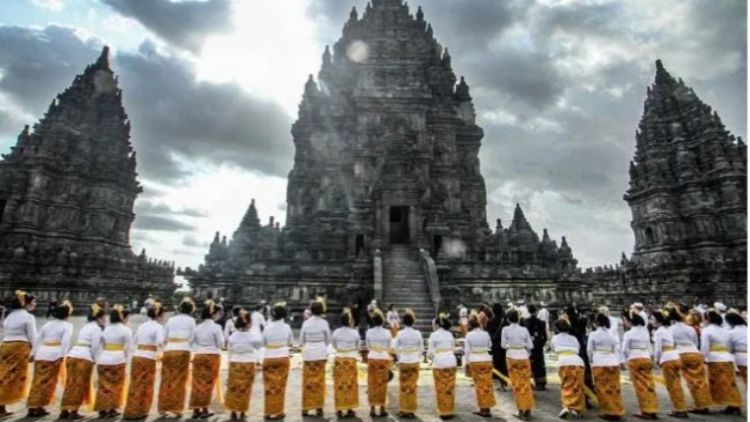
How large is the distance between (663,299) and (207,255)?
1221 inches

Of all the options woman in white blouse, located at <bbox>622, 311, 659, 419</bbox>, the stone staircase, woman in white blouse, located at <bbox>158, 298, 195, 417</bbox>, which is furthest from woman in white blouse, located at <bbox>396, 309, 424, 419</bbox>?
the stone staircase

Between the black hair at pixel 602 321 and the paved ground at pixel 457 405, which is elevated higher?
the black hair at pixel 602 321

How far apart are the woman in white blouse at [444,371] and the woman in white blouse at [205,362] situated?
162 inches

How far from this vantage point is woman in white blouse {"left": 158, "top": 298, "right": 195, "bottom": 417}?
7496 millimetres

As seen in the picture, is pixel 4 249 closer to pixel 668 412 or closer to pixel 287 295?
pixel 287 295

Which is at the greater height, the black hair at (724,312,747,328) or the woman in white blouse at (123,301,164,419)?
the black hair at (724,312,747,328)

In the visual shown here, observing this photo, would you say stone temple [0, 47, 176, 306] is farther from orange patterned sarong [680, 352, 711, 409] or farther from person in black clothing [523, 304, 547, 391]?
orange patterned sarong [680, 352, 711, 409]

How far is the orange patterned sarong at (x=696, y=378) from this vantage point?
8.12 meters

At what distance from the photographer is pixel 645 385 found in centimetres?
783

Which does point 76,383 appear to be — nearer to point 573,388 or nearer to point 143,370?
point 143,370

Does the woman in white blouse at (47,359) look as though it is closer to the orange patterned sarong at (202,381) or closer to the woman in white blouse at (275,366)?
the orange patterned sarong at (202,381)

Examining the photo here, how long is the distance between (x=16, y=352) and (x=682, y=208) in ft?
139

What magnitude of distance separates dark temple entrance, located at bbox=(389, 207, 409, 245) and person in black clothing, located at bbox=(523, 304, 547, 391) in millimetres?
16777

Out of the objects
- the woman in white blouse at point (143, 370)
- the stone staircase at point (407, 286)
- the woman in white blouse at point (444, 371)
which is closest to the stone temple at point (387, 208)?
the stone staircase at point (407, 286)
